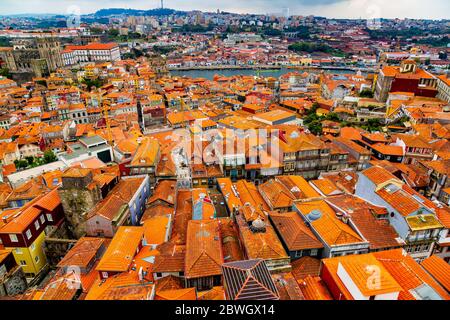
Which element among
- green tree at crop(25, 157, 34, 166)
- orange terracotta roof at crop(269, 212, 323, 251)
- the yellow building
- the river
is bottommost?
the river

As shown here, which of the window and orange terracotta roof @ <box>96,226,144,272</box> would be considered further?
the window

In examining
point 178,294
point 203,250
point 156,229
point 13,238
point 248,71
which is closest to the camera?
point 178,294

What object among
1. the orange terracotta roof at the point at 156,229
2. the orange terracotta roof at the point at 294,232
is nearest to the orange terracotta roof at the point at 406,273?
the orange terracotta roof at the point at 294,232

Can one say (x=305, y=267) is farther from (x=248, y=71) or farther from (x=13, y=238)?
(x=248, y=71)

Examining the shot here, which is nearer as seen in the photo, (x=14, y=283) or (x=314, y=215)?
(x=14, y=283)

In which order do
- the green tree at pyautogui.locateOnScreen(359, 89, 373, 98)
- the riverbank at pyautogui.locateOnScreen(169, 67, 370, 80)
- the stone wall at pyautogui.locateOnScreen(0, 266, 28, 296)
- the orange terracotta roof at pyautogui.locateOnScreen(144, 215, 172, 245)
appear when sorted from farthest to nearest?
the riverbank at pyautogui.locateOnScreen(169, 67, 370, 80), the green tree at pyautogui.locateOnScreen(359, 89, 373, 98), the orange terracotta roof at pyautogui.locateOnScreen(144, 215, 172, 245), the stone wall at pyautogui.locateOnScreen(0, 266, 28, 296)

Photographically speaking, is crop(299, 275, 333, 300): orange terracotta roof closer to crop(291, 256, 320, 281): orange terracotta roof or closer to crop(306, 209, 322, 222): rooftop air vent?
crop(291, 256, 320, 281): orange terracotta roof

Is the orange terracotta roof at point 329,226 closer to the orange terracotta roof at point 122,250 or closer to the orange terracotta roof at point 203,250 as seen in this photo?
the orange terracotta roof at point 203,250

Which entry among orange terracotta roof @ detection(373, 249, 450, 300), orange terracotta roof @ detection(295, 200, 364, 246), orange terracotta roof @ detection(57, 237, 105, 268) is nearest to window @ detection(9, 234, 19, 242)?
orange terracotta roof @ detection(57, 237, 105, 268)

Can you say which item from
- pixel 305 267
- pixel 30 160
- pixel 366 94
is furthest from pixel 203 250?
pixel 366 94

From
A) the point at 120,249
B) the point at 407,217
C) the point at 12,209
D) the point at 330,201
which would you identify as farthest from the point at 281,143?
the point at 12,209

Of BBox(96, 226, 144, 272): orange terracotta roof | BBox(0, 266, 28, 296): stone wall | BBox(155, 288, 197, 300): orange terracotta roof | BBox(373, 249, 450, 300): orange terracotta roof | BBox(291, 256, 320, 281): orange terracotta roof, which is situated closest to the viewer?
BBox(373, 249, 450, 300): orange terracotta roof
